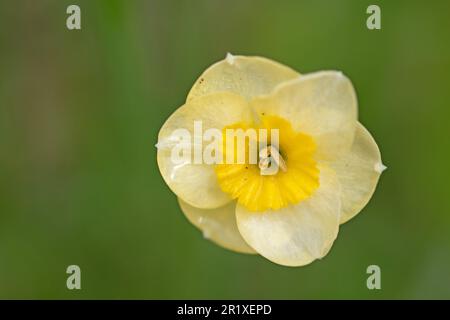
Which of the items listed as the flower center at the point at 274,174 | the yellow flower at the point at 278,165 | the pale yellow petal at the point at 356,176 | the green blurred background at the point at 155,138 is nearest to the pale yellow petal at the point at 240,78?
the yellow flower at the point at 278,165

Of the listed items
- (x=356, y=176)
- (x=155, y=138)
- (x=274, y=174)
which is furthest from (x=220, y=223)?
(x=155, y=138)

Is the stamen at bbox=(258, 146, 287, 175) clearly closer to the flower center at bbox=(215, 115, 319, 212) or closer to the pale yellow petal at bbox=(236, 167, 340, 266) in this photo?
the flower center at bbox=(215, 115, 319, 212)

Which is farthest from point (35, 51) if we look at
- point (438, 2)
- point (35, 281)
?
point (438, 2)

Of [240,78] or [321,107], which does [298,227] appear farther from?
[240,78]

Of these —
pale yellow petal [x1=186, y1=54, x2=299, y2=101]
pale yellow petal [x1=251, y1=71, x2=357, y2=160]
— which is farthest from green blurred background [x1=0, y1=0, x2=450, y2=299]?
pale yellow petal [x1=251, y1=71, x2=357, y2=160]

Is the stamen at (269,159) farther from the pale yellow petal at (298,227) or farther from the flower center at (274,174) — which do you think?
the pale yellow petal at (298,227)

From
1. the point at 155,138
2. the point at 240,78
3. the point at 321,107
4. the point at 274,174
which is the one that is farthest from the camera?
the point at 155,138
